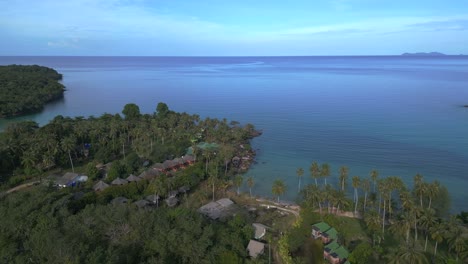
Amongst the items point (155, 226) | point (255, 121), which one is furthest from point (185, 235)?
point (255, 121)

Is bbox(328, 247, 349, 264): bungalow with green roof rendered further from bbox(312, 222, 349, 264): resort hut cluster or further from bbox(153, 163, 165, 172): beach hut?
bbox(153, 163, 165, 172): beach hut

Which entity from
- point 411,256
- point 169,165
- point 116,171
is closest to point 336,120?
point 169,165

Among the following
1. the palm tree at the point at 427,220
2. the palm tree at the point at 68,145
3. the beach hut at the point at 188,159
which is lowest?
the beach hut at the point at 188,159

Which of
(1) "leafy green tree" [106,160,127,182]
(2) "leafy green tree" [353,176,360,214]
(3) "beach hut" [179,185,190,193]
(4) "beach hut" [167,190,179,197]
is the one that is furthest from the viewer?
(1) "leafy green tree" [106,160,127,182]

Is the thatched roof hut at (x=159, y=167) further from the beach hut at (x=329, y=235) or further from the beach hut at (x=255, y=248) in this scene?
the beach hut at (x=329, y=235)

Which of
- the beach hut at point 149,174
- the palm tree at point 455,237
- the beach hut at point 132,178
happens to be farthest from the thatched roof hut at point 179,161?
the palm tree at point 455,237

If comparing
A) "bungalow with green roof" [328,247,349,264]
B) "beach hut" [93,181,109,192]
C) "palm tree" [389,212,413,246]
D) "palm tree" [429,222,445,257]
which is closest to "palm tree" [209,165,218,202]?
"beach hut" [93,181,109,192]
